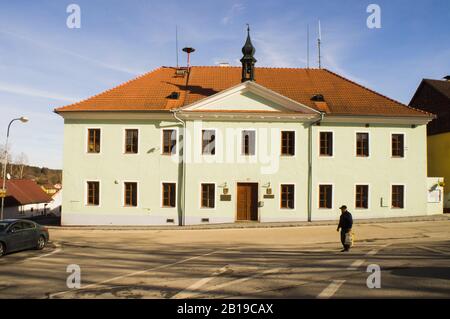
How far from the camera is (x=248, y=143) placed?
2208cm

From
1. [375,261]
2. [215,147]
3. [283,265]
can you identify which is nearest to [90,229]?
Result: [215,147]

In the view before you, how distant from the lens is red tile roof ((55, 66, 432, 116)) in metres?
22.7

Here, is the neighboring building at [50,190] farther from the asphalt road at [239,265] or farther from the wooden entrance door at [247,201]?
the asphalt road at [239,265]

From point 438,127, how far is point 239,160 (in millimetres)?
17070

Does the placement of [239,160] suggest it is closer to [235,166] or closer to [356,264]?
[235,166]

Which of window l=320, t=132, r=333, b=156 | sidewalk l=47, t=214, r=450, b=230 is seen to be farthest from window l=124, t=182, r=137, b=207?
window l=320, t=132, r=333, b=156

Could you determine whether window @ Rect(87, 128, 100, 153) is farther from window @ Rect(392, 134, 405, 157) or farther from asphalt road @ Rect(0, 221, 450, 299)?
window @ Rect(392, 134, 405, 157)

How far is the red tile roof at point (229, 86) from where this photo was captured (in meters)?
22.7

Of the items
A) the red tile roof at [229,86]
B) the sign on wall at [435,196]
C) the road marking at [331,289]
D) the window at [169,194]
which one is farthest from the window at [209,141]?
the road marking at [331,289]

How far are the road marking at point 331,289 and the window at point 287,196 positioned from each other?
13445 mm

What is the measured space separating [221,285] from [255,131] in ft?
46.9

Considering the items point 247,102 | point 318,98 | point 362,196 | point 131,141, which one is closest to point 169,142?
point 131,141

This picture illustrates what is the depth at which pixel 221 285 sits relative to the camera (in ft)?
28.9

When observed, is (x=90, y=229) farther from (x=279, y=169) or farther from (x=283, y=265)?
(x=283, y=265)
